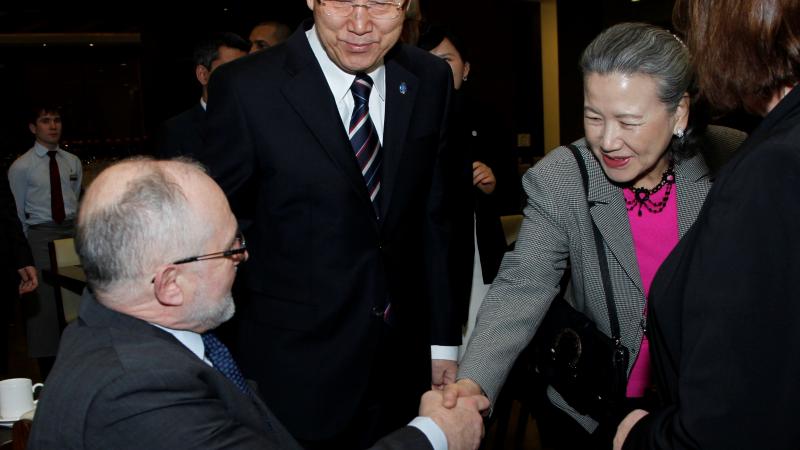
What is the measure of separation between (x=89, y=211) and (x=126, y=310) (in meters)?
0.18

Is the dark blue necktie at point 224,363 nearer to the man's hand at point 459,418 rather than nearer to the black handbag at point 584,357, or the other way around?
the man's hand at point 459,418

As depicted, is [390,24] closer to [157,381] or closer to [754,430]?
[157,381]

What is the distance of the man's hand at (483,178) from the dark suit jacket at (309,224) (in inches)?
36.4

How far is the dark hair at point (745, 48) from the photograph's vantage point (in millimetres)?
1129

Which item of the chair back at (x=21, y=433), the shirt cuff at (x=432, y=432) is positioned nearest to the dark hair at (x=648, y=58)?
the shirt cuff at (x=432, y=432)

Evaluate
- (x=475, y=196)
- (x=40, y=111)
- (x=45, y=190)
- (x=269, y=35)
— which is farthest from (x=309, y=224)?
(x=40, y=111)

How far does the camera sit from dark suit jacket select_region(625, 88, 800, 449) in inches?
41.7

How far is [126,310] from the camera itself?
55.4 inches

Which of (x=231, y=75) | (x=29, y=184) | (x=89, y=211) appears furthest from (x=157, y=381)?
(x=29, y=184)

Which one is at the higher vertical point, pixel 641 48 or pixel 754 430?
pixel 641 48

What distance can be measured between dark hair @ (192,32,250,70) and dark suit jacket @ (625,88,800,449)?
3.78m

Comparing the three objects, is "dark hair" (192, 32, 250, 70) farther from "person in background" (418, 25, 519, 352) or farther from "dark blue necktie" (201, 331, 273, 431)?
"dark blue necktie" (201, 331, 273, 431)

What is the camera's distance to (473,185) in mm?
2908

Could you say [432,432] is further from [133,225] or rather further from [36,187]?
[36,187]
